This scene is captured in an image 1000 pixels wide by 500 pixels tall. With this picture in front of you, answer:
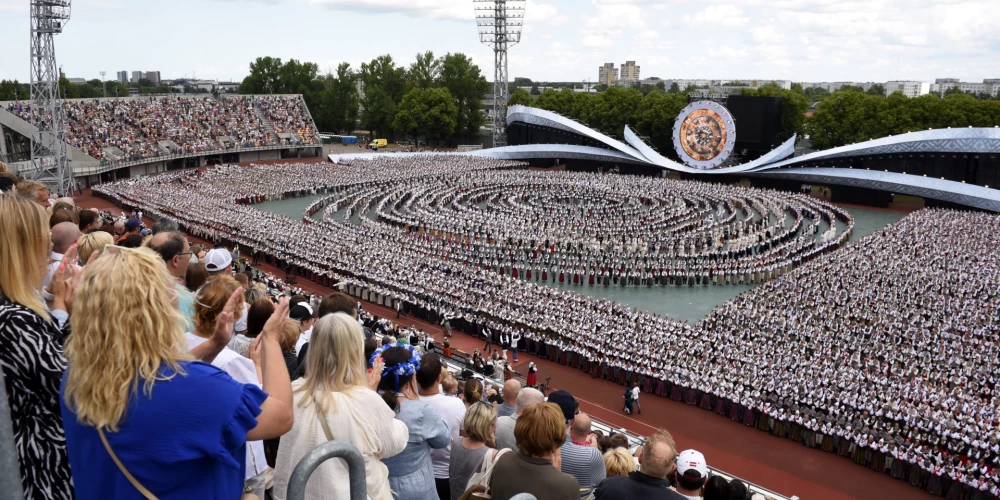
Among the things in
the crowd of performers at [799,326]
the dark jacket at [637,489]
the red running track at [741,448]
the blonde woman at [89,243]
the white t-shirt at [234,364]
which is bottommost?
the red running track at [741,448]

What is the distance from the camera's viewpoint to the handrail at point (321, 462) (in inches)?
103

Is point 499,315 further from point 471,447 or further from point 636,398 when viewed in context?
point 471,447

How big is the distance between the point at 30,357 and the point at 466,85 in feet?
288

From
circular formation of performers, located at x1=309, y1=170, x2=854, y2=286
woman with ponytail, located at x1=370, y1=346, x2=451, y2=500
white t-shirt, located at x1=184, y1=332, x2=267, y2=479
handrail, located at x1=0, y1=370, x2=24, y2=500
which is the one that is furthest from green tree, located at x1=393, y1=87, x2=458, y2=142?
handrail, located at x1=0, y1=370, x2=24, y2=500

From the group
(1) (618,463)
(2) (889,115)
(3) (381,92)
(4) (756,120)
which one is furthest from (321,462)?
(3) (381,92)

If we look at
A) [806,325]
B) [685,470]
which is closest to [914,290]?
[806,325]

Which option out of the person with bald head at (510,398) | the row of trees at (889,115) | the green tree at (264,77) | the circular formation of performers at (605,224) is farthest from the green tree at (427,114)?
the person with bald head at (510,398)

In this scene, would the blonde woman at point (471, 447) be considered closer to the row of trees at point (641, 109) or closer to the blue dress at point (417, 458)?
the blue dress at point (417, 458)

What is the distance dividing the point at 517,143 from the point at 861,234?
39.6 m

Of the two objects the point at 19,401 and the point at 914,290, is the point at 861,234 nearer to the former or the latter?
the point at 914,290

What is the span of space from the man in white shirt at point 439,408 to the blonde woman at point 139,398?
3.07m

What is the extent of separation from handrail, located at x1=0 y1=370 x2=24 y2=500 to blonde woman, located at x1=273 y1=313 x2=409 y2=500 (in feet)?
6.85

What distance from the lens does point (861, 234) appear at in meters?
38.1

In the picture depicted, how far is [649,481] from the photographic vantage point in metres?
4.76
